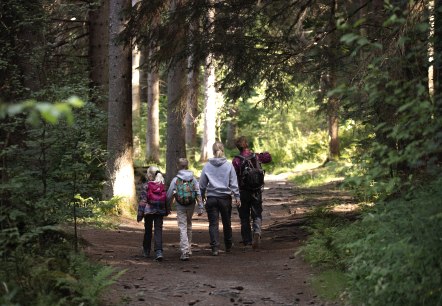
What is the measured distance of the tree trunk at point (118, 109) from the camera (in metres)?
14.9

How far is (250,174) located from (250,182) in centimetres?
15

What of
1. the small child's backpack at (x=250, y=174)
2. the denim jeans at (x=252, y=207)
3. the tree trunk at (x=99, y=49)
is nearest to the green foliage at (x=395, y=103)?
the small child's backpack at (x=250, y=174)

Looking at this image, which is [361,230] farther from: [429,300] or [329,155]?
[329,155]

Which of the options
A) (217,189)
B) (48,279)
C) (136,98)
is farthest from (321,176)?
(48,279)

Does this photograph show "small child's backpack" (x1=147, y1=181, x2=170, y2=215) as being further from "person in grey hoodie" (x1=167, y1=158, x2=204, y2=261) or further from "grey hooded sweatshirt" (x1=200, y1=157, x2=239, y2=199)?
"grey hooded sweatshirt" (x1=200, y1=157, x2=239, y2=199)

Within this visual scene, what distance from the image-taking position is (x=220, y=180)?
11.1 metres

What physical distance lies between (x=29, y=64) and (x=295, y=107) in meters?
30.5

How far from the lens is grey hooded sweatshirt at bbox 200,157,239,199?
1106 centimetres

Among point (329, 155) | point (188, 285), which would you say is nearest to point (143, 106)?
point (329, 155)

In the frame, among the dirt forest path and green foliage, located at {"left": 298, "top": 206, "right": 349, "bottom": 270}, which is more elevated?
green foliage, located at {"left": 298, "top": 206, "right": 349, "bottom": 270}

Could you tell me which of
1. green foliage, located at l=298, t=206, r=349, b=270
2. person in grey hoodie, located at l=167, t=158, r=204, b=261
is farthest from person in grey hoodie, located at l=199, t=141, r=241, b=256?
green foliage, located at l=298, t=206, r=349, b=270

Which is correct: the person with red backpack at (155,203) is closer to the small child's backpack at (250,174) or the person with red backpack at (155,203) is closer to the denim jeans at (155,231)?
the denim jeans at (155,231)

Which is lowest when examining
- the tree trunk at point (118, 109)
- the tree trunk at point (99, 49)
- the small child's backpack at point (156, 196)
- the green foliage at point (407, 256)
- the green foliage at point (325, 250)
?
the green foliage at point (325, 250)

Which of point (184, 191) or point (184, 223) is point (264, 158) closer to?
point (184, 191)
